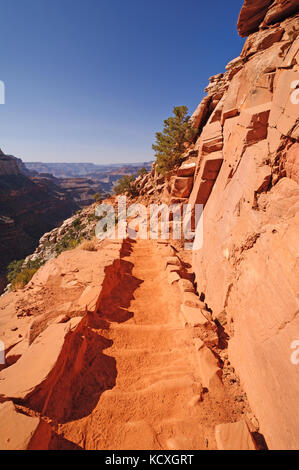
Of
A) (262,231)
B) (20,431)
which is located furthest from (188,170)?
(20,431)

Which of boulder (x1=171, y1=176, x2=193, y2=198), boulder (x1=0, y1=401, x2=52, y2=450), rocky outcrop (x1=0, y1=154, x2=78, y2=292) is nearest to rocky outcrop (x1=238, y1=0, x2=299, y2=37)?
boulder (x1=171, y1=176, x2=193, y2=198)

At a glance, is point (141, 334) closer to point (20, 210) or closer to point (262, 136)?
point (262, 136)

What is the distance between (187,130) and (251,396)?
1196 centimetres

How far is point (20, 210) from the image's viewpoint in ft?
157

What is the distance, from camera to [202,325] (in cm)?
360

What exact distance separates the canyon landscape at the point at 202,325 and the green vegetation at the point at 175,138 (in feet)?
15.9

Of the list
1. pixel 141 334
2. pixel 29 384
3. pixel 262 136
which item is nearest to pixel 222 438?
pixel 141 334

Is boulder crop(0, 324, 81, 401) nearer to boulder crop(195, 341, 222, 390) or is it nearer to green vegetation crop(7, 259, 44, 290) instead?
boulder crop(195, 341, 222, 390)

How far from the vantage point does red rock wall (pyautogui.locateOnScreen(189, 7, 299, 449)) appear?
2.21 metres

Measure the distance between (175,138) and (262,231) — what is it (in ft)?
32.9

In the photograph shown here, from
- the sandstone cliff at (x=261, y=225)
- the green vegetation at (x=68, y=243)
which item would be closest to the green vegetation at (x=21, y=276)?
the green vegetation at (x=68, y=243)

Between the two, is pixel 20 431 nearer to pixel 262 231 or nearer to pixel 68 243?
pixel 262 231

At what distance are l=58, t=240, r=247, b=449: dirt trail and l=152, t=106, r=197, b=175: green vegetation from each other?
945 cm

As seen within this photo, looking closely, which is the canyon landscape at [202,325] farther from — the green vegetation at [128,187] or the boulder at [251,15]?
the green vegetation at [128,187]
